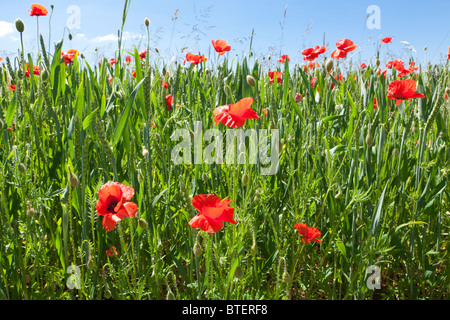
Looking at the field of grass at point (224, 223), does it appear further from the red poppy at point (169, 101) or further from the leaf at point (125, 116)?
the red poppy at point (169, 101)

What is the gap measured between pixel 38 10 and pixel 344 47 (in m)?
1.41

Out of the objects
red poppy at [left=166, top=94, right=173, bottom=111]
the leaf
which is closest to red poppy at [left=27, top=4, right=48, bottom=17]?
red poppy at [left=166, top=94, right=173, bottom=111]

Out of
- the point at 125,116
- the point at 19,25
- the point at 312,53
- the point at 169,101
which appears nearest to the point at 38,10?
the point at 19,25

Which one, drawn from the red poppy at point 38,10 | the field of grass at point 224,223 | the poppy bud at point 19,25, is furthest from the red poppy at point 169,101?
the red poppy at point 38,10

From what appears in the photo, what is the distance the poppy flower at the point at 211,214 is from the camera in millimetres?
653

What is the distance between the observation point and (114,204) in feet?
2.35

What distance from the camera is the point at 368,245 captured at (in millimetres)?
879

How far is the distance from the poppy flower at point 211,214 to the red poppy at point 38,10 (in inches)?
55.5

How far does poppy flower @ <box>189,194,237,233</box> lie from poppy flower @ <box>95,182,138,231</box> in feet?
0.38

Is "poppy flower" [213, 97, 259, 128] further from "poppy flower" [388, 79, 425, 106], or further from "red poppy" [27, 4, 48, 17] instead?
"red poppy" [27, 4, 48, 17]

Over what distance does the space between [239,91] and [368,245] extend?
33.6 inches
